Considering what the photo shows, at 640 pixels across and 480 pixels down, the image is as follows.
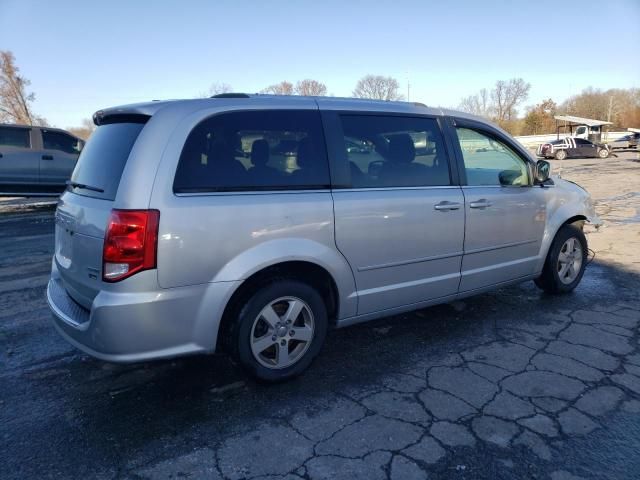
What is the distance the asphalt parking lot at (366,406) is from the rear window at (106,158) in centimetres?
131

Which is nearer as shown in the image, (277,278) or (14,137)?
(277,278)

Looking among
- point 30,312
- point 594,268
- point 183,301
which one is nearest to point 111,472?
point 183,301

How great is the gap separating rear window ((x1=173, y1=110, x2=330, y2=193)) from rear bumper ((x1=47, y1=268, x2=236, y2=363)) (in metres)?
0.62

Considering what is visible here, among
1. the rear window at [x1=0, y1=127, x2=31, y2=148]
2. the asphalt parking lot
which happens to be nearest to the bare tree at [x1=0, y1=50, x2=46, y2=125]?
the rear window at [x1=0, y1=127, x2=31, y2=148]

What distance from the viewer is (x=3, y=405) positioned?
115 inches

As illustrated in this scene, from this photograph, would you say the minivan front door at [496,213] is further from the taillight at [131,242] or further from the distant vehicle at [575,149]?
the distant vehicle at [575,149]

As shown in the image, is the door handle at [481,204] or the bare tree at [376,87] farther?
the bare tree at [376,87]

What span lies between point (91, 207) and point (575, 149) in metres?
35.5

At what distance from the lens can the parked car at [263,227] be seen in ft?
8.50

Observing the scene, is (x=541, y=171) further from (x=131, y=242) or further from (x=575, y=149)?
(x=575, y=149)

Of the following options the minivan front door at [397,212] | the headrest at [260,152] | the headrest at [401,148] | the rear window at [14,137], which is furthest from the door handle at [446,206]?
the rear window at [14,137]

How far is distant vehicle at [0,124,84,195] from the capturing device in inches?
435

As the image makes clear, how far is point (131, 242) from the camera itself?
A: 253 centimetres

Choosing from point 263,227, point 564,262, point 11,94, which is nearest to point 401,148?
point 263,227
